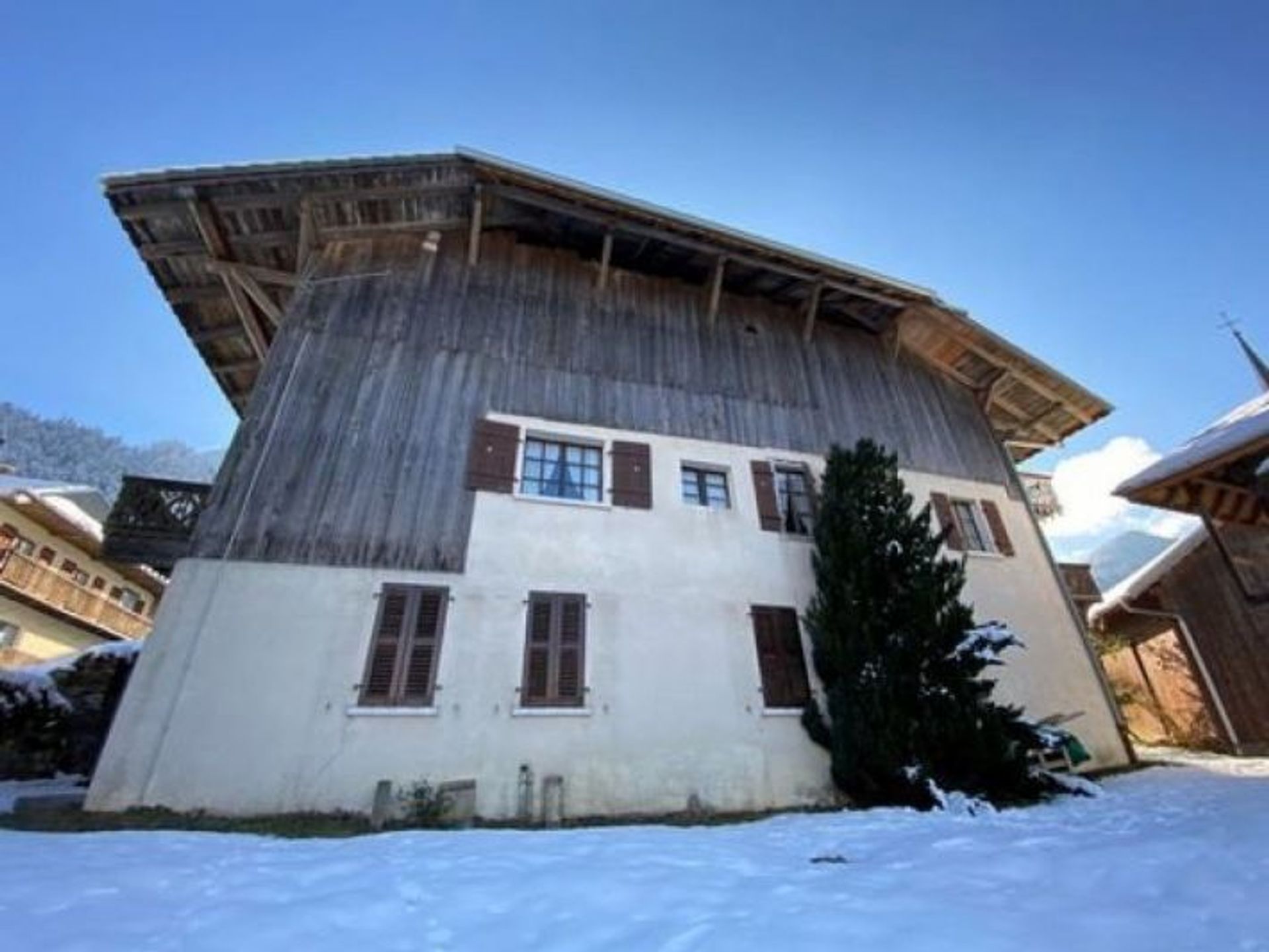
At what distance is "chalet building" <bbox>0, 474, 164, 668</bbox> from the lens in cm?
2067

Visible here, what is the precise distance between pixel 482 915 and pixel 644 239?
12.2m

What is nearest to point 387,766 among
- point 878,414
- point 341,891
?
point 341,891

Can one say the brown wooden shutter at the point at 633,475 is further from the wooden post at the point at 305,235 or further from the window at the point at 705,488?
the wooden post at the point at 305,235

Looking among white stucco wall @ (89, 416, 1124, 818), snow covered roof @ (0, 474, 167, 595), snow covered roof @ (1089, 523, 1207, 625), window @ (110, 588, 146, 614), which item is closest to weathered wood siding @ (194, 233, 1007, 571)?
white stucco wall @ (89, 416, 1124, 818)

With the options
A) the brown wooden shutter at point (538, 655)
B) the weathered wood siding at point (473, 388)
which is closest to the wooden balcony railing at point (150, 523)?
the weathered wood siding at point (473, 388)

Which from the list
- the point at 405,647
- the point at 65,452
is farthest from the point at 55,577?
the point at 65,452

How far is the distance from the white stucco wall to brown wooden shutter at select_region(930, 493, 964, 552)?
255 cm

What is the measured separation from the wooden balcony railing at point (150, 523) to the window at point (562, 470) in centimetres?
511

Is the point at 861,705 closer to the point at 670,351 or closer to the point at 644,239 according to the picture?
the point at 670,351

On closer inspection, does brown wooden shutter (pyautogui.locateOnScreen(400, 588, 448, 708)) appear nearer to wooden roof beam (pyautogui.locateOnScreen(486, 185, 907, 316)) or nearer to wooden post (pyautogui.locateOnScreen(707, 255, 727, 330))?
wooden roof beam (pyautogui.locateOnScreen(486, 185, 907, 316))

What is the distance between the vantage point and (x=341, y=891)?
4.01 meters

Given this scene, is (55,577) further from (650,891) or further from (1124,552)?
(1124,552)

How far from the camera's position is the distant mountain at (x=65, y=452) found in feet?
169

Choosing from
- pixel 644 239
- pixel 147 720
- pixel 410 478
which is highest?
pixel 644 239
